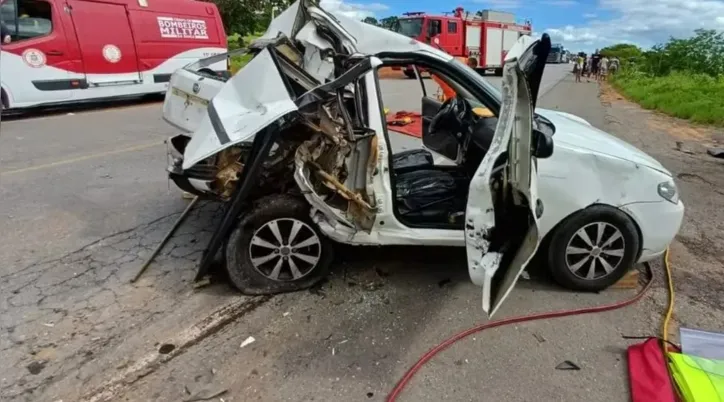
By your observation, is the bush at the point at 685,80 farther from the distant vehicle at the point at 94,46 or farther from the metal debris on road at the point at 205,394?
the metal debris on road at the point at 205,394

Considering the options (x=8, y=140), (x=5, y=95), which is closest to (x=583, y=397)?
(x=8, y=140)

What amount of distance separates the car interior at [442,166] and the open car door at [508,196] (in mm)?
868

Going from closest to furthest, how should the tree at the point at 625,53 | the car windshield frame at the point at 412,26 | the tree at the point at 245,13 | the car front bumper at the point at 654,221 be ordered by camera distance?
1. the car front bumper at the point at 654,221
2. the car windshield frame at the point at 412,26
3. the tree at the point at 245,13
4. the tree at the point at 625,53

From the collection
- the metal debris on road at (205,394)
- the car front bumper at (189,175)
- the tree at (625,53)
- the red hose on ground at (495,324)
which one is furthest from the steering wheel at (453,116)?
the tree at (625,53)

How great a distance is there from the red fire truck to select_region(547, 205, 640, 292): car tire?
21286 millimetres

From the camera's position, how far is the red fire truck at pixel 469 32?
25.4m

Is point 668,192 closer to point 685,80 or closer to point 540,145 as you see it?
point 540,145

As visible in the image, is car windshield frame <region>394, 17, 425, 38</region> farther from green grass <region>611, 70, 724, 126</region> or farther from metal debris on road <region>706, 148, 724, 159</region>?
metal debris on road <region>706, 148, 724, 159</region>

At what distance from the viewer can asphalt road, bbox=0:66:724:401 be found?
2707 millimetres

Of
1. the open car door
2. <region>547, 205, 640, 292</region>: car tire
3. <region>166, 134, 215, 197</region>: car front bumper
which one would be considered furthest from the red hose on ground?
<region>166, 134, 215, 197</region>: car front bumper

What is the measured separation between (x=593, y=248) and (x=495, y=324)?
92 cm

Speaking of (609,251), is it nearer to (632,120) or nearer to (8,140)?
(8,140)

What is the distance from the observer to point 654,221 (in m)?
3.61

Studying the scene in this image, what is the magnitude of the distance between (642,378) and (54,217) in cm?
485
